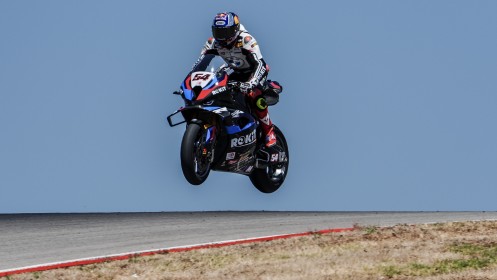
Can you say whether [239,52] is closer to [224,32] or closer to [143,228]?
[224,32]

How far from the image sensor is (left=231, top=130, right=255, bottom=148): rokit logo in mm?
16000

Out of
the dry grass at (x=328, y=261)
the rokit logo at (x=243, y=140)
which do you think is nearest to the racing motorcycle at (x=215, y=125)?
the rokit logo at (x=243, y=140)

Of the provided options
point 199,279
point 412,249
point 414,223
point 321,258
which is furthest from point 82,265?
point 414,223

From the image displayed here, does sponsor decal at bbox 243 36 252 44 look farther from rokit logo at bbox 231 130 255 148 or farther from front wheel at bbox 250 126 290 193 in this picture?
front wheel at bbox 250 126 290 193

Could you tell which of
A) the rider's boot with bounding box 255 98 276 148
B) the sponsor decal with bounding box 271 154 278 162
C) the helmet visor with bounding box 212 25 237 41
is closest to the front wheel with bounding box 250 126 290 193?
the sponsor decal with bounding box 271 154 278 162

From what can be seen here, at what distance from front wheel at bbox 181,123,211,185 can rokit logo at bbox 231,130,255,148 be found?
36.8 inches

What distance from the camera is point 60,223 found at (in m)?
19.8

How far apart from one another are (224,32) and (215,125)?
172cm

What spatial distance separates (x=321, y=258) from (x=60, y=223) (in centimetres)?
661

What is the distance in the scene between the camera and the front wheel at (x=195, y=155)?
14.4 meters

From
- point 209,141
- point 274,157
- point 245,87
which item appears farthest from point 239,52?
point 274,157

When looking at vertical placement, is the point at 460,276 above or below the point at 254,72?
below

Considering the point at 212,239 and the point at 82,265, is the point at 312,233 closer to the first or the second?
the point at 212,239

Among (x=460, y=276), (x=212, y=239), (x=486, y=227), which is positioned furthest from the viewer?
(x=486, y=227)
